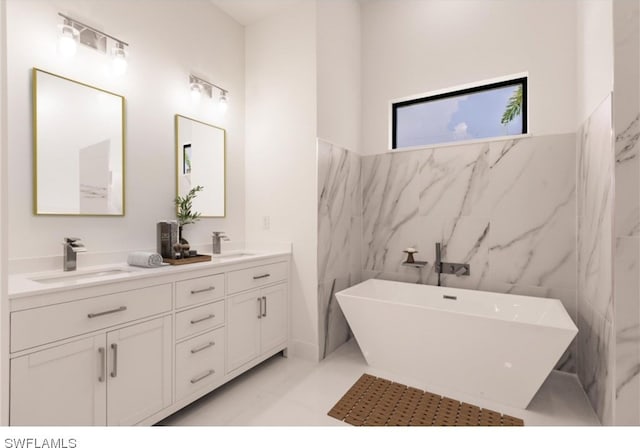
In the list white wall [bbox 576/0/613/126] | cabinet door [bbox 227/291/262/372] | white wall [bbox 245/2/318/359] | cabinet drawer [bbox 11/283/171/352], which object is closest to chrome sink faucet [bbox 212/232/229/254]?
white wall [bbox 245/2/318/359]

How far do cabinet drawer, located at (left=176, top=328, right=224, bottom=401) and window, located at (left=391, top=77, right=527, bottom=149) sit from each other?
2475mm

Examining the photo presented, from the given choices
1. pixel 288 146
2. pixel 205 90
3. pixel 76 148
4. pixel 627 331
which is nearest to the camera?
pixel 627 331

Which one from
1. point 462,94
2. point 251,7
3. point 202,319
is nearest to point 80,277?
point 202,319

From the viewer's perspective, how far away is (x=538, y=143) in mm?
2549

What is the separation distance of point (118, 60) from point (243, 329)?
6.57 feet

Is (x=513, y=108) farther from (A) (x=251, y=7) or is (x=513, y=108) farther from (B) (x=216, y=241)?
(B) (x=216, y=241)

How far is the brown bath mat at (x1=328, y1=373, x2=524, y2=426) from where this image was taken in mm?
1871

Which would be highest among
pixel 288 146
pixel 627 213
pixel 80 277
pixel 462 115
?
pixel 462 115

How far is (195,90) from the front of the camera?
258 centimetres

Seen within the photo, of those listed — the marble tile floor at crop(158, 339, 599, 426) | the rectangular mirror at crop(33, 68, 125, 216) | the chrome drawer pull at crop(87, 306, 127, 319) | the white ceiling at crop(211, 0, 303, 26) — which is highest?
the white ceiling at crop(211, 0, 303, 26)

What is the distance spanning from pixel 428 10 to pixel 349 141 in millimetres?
1438

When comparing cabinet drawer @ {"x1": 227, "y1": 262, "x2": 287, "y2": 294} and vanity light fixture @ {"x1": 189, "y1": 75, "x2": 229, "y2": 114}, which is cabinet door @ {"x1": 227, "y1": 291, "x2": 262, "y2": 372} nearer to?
cabinet drawer @ {"x1": 227, "y1": 262, "x2": 287, "y2": 294}

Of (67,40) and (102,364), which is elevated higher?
(67,40)
